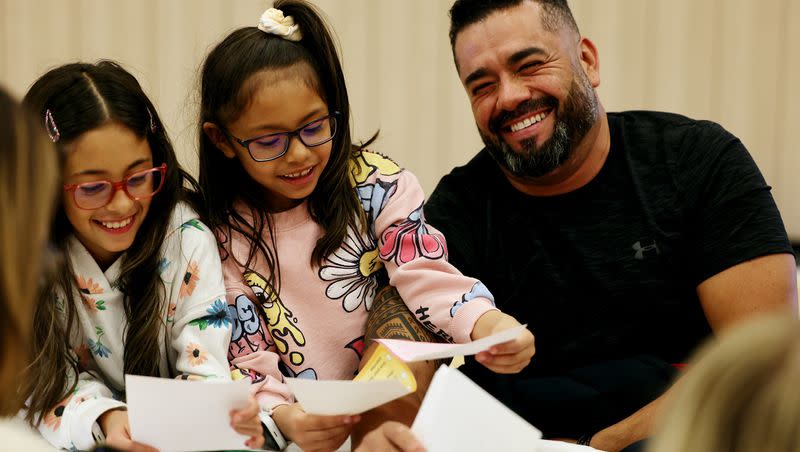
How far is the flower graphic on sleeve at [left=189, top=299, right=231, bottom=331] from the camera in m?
1.65

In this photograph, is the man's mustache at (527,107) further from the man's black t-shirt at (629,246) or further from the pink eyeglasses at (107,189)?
the pink eyeglasses at (107,189)

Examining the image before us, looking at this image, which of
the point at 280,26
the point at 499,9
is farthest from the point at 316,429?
the point at 499,9

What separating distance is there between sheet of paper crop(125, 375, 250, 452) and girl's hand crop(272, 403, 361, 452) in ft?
0.45

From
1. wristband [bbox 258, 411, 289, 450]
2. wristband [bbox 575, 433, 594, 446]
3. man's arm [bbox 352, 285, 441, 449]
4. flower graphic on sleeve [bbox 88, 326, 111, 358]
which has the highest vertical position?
flower graphic on sleeve [bbox 88, 326, 111, 358]

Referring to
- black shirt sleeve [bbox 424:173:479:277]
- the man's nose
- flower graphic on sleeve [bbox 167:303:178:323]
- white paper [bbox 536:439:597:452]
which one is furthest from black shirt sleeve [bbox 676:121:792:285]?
flower graphic on sleeve [bbox 167:303:178:323]

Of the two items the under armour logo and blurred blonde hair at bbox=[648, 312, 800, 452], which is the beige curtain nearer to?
the under armour logo

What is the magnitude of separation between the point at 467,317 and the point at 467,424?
15.5 inches

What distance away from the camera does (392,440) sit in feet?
4.32

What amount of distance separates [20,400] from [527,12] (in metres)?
1.33

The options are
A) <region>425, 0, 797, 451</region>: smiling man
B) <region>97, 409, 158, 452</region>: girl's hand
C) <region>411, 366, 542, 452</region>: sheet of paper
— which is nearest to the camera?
<region>411, 366, 542, 452</region>: sheet of paper

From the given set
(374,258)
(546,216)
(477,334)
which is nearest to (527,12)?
(546,216)

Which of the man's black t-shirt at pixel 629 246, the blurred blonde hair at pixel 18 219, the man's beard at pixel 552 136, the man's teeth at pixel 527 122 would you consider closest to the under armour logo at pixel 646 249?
the man's black t-shirt at pixel 629 246

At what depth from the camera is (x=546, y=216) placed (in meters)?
1.98

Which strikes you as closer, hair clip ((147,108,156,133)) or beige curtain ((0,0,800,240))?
hair clip ((147,108,156,133))
